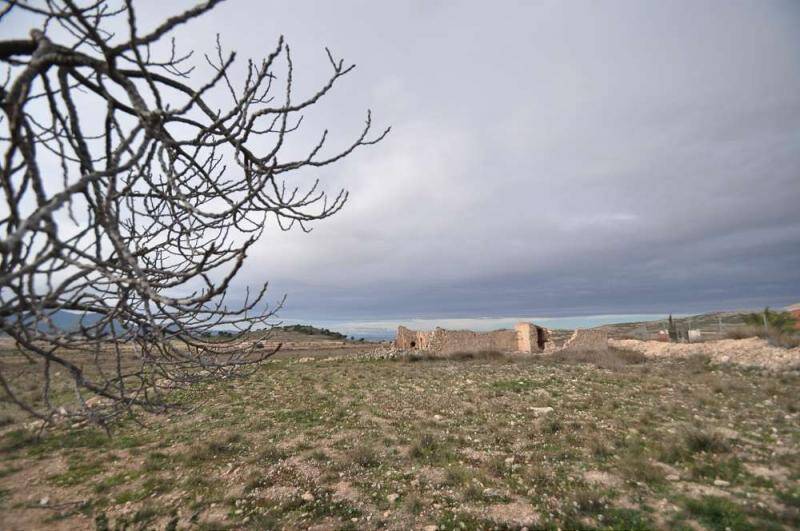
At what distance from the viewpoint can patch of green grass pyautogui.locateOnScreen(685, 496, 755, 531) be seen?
12.7ft

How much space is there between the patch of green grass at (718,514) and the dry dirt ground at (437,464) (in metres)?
0.02

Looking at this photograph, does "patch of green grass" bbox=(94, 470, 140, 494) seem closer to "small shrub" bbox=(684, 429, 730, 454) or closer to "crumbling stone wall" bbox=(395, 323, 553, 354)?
"small shrub" bbox=(684, 429, 730, 454)

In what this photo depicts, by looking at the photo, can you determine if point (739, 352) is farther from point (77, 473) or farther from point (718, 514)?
point (77, 473)

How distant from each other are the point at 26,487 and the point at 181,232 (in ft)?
21.2

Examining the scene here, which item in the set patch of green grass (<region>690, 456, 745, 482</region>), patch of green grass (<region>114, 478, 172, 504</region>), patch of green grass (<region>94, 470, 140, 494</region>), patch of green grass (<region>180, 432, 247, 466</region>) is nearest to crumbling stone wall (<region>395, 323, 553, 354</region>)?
patch of green grass (<region>180, 432, 247, 466</region>)

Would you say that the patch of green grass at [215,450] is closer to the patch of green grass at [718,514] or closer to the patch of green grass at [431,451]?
the patch of green grass at [431,451]

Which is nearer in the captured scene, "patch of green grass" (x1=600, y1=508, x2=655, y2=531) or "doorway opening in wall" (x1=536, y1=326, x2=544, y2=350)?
"patch of green grass" (x1=600, y1=508, x2=655, y2=531)

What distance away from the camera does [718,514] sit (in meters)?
4.08

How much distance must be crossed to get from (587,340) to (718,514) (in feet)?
69.2

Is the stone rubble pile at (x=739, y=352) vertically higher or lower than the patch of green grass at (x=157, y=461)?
higher

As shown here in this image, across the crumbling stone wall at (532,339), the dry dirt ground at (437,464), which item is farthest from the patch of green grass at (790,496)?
the crumbling stone wall at (532,339)

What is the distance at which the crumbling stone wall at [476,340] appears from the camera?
23984 mm

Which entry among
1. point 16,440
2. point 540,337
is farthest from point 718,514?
point 540,337

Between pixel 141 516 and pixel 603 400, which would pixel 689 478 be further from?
pixel 141 516
